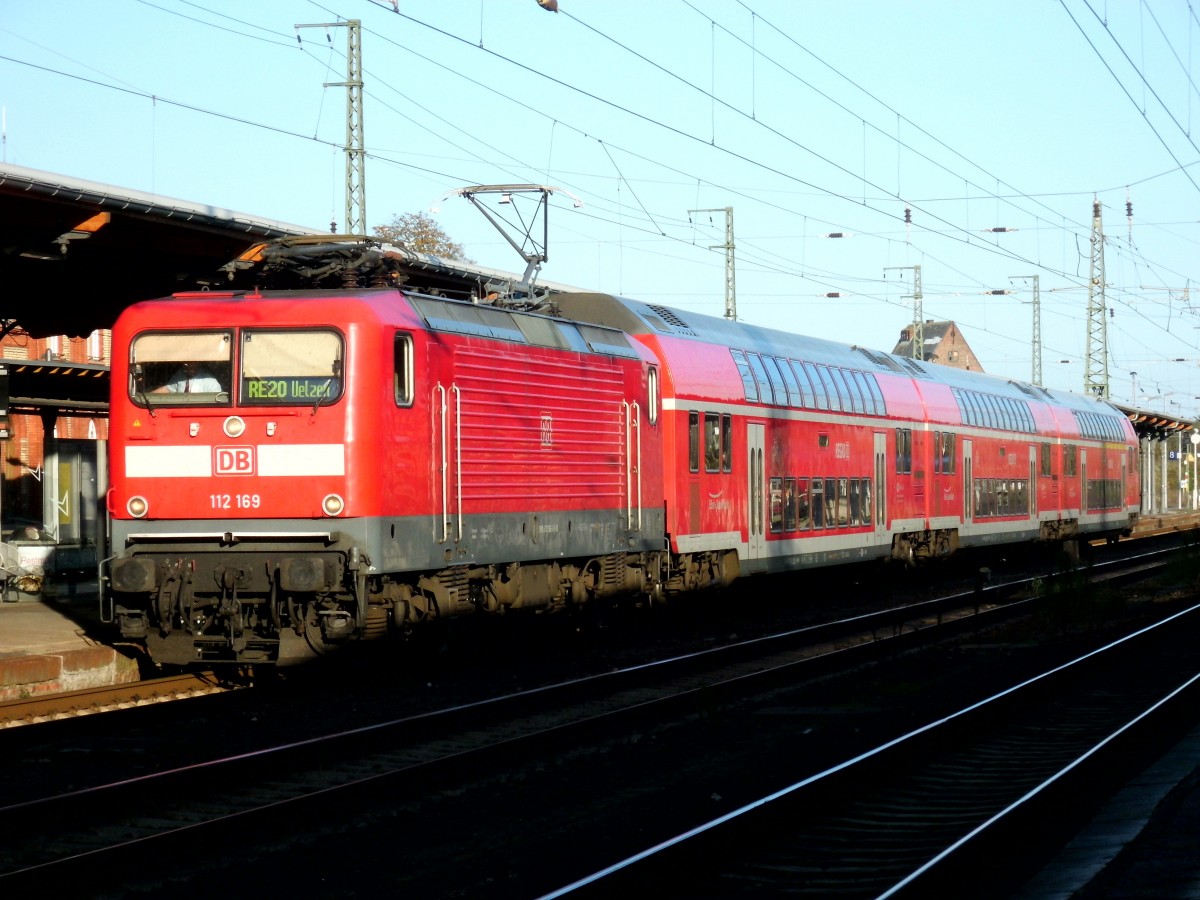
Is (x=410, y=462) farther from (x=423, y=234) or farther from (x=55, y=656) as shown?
(x=423, y=234)

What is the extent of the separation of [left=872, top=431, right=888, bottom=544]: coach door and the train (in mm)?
3857

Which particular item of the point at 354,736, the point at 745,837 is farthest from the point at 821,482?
the point at 745,837

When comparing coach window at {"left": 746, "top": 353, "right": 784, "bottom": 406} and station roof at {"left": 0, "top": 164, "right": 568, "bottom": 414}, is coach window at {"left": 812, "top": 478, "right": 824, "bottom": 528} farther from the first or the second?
station roof at {"left": 0, "top": 164, "right": 568, "bottom": 414}

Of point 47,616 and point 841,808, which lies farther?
point 47,616

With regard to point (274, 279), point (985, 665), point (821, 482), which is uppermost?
point (274, 279)

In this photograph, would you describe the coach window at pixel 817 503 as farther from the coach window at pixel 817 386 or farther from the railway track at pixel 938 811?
the railway track at pixel 938 811

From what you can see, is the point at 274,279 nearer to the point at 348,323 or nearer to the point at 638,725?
the point at 348,323

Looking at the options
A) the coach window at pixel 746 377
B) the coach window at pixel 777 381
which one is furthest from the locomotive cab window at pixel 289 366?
the coach window at pixel 777 381

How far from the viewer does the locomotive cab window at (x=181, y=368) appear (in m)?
12.8

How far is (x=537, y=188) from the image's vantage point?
747 inches

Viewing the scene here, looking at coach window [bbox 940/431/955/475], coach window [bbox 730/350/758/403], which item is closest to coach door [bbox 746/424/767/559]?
coach window [bbox 730/350/758/403]

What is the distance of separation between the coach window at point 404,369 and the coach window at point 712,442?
6.53m

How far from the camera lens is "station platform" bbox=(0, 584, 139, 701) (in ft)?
42.6

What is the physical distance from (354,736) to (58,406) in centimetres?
1253
